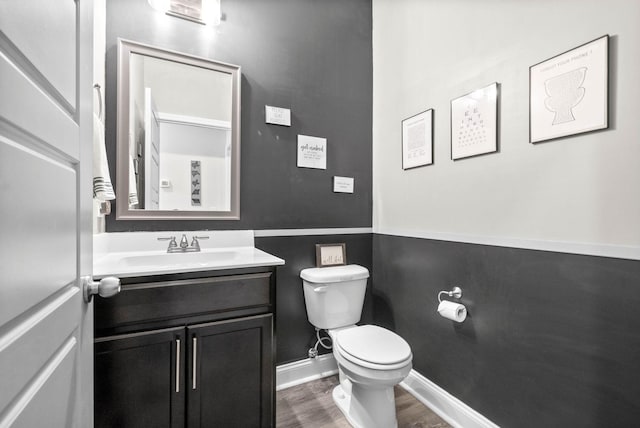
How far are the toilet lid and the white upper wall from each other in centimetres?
63

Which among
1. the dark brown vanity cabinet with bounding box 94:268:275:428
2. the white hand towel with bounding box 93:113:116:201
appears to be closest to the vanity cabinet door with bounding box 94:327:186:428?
the dark brown vanity cabinet with bounding box 94:268:275:428

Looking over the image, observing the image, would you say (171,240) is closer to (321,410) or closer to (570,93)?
(321,410)

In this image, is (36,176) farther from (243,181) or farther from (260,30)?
(260,30)

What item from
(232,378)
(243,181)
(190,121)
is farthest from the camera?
(243,181)

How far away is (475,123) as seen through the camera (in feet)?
4.63

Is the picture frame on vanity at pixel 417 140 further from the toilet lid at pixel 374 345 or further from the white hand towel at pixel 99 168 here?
the white hand towel at pixel 99 168

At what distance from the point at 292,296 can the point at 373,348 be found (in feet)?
2.13

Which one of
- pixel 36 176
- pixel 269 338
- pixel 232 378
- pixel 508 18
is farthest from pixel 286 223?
pixel 508 18

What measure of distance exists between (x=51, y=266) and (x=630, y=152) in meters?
1.62

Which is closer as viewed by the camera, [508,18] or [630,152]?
[630,152]

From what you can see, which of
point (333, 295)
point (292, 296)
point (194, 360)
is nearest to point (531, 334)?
point (333, 295)

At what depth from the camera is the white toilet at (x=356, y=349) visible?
130 centimetres

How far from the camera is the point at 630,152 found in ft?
3.06

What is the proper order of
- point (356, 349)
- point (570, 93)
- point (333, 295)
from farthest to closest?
point (333, 295) < point (356, 349) < point (570, 93)
